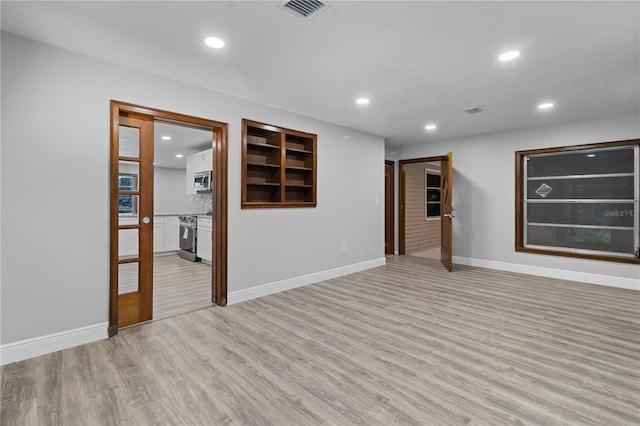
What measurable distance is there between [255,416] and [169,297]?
107 inches

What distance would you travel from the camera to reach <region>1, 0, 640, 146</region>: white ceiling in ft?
6.86

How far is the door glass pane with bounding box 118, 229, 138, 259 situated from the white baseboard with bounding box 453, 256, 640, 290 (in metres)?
5.62

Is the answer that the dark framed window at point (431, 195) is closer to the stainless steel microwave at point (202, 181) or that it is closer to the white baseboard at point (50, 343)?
the stainless steel microwave at point (202, 181)

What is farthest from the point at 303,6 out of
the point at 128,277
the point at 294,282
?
the point at 294,282

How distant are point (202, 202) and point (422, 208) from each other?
18.6 feet

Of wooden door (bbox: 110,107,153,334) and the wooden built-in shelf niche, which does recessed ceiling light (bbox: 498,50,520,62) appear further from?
wooden door (bbox: 110,107,153,334)

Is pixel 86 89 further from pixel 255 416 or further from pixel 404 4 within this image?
pixel 255 416

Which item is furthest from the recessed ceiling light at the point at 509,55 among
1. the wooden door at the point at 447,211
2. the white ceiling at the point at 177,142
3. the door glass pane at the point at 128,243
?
the door glass pane at the point at 128,243

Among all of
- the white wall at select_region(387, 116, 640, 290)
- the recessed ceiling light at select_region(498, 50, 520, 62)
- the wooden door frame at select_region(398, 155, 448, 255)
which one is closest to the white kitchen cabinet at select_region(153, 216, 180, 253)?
the wooden door frame at select_region(398, 155, 448, 255)

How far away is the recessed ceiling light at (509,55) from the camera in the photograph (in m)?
2.64

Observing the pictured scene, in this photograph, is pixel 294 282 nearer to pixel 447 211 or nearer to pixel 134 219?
pixel 134 219

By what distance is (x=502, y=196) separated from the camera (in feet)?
18.3

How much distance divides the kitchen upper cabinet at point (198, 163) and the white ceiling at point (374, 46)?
106 inches

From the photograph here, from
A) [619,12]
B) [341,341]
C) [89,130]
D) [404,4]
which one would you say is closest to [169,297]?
[89,130]
